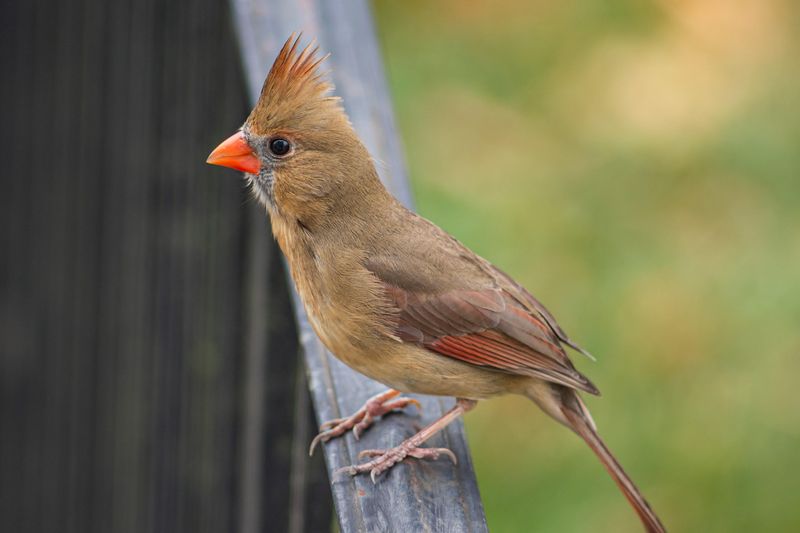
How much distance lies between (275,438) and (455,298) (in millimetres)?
441

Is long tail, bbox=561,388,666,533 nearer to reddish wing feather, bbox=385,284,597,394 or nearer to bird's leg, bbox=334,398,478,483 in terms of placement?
reddish wing feather, bbox=385,284,597,394

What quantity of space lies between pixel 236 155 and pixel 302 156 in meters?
0.13

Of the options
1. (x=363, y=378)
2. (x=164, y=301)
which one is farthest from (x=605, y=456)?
(x=164, y=301)

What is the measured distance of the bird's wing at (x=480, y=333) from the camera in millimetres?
2238

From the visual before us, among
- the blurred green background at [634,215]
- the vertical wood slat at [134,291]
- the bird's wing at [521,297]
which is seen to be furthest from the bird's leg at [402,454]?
the blurred green background at [634,215]

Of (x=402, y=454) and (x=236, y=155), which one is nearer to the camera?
(x=402, y=454)

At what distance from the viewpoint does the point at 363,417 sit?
6.28 feet

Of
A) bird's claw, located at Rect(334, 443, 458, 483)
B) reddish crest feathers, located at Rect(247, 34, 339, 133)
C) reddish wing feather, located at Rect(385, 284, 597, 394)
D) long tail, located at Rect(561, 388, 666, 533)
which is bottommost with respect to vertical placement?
long tail, located at Rect(561, 388, 666, 533)

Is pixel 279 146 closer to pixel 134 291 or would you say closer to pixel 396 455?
A: pixel 134 291

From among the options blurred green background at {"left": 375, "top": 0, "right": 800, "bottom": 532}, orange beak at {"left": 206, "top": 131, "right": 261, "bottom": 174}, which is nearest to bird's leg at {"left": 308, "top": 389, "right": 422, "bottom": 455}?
orange beak at {"left": 206, "top": 131, "right": 261, "bottom": 174}

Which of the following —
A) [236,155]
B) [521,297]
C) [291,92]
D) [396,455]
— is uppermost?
[291,92]

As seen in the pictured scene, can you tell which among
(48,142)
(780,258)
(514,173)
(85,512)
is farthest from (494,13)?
(85,512)

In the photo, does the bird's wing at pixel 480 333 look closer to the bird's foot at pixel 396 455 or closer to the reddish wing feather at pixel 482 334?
the reddish wing feather at pixel 482 334

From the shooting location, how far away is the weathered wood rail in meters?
2.04
